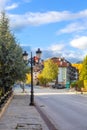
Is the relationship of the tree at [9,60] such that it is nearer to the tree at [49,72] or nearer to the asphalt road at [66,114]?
the asphalt road at [66,114]

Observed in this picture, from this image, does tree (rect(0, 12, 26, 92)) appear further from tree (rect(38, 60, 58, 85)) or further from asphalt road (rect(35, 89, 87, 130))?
tree (rect(38, 60, 58, 85))

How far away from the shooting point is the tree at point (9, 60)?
2202 inches

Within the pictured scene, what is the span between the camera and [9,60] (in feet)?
184

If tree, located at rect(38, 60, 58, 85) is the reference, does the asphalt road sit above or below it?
below

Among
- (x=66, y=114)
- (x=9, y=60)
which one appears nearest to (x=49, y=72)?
(x=9, y=60)

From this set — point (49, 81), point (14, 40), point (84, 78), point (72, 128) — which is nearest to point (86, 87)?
point (84, 78)

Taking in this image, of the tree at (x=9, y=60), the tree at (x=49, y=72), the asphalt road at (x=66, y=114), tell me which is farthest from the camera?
the tree at (x=49, y=72)

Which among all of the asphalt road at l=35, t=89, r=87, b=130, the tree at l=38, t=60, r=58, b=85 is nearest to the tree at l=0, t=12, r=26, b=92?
the asphalt road at l=35, t=89, r=87, b=130

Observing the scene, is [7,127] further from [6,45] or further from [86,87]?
[86,87]

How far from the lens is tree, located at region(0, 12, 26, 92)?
55.9 metres

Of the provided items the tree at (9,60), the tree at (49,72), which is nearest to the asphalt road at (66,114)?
the tree at (9,60)

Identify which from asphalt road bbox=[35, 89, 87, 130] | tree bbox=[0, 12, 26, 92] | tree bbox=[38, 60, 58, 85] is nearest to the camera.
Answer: asphalt road bbox=[35, 89, 87, 130]

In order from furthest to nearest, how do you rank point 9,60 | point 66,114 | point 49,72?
point 49,72 → point 9,60 → point 66,114

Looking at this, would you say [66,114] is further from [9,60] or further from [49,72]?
[49,72]
